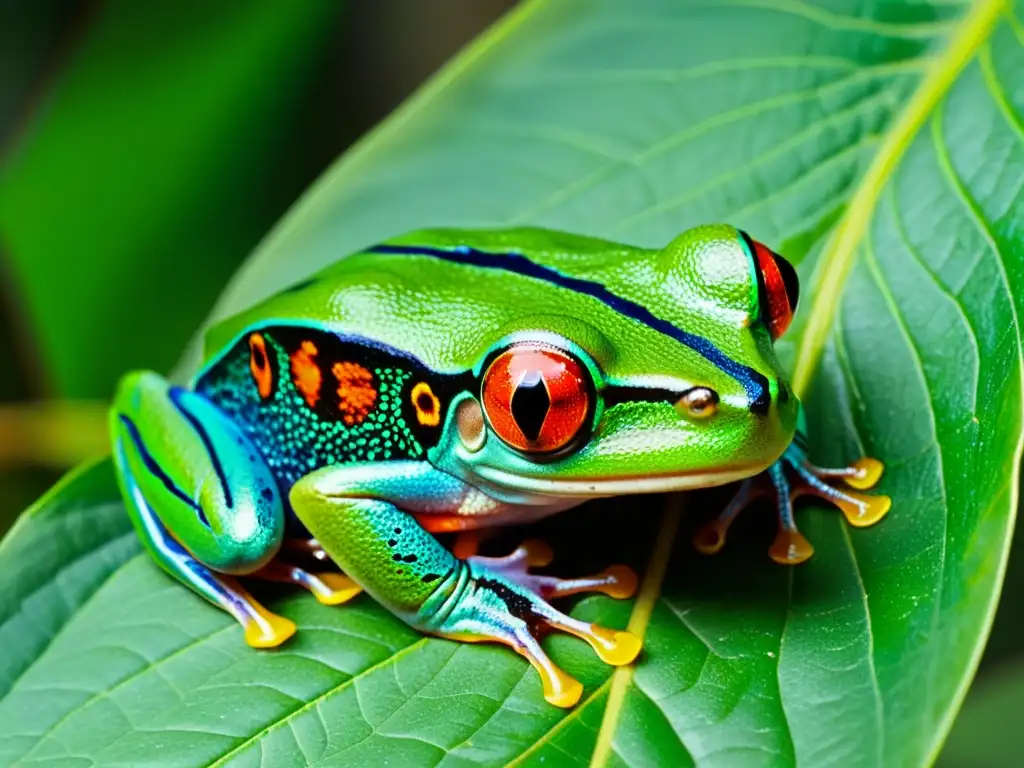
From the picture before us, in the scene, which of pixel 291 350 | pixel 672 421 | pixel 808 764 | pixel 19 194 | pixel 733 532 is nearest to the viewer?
pixel 808 764

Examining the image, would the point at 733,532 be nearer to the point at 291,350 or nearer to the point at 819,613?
the point at 819,613

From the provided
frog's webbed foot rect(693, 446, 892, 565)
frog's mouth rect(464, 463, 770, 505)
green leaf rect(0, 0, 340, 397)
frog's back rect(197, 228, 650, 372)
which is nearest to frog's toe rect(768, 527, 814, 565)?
frog's webbed foot rect(693, 446, 892, 565)

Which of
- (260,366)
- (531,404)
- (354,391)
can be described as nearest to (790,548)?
(531,404)

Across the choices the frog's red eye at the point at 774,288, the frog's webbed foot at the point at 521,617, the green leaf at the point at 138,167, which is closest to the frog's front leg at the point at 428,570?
the frog's webbed foot at the point at 521,617

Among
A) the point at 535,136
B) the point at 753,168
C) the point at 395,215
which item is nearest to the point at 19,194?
the point at 395,215

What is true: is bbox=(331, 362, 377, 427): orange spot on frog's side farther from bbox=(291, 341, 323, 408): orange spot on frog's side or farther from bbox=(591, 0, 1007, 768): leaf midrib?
bbox=(591, 0, 1007, 768): leaf midrib

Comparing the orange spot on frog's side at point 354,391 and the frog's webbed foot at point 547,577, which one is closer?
the frog's webbed foot at point 547,577

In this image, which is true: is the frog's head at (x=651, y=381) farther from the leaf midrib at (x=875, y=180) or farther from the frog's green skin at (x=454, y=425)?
the leaf midrib at (x=875, y=180)
